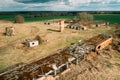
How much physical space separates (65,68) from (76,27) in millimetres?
28795

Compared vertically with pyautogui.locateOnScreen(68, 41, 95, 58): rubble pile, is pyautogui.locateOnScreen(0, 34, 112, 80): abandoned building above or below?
below

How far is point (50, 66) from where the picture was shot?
20281 mm

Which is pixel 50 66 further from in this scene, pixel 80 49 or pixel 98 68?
pixel 80 49

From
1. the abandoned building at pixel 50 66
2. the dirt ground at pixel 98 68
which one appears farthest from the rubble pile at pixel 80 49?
the dirt ground at pixel 98 68

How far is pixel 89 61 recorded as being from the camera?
894 inches

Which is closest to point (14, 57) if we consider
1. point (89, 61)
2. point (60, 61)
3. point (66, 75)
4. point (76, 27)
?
point (60, 61)

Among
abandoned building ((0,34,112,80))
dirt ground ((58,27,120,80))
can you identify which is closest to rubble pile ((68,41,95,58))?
abandoned building ((0,34,112,80))

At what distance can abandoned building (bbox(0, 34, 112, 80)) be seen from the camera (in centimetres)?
1759

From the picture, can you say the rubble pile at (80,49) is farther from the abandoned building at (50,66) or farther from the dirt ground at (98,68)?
the dirt ground at (98,68)

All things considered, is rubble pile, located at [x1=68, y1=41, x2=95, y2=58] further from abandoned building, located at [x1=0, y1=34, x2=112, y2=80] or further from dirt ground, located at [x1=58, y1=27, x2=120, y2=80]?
dirt ground, located at [x1=58, y1=27, x2=120, y2=80]

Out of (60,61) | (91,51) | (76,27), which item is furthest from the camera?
(76,27)

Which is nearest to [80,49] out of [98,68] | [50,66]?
[98,68]

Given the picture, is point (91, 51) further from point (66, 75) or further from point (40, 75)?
point (40, 75)

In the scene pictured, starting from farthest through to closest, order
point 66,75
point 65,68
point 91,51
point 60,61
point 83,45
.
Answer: point 83,45 → point 91,51 → point 60,61 → point 65,68 → point 66,75
